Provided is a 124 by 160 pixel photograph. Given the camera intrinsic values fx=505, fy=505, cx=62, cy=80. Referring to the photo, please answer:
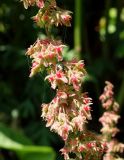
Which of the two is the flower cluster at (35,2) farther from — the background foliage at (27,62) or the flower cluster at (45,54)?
the background foliage at (27,62)

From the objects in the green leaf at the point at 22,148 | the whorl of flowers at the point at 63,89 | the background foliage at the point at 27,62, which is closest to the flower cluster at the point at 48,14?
the whorl of flowers at the point at 63,89

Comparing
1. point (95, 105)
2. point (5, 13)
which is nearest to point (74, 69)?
point (95, 105)

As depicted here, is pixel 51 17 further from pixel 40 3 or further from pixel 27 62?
pixel 27 62

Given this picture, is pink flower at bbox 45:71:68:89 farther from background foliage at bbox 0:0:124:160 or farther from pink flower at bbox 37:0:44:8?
background foliage at bbox 0:0:124:160

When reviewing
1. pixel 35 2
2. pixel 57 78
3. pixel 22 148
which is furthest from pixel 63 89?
pixel 22 148

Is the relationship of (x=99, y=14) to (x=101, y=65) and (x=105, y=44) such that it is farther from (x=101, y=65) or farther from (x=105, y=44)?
(x=101, y=65)
